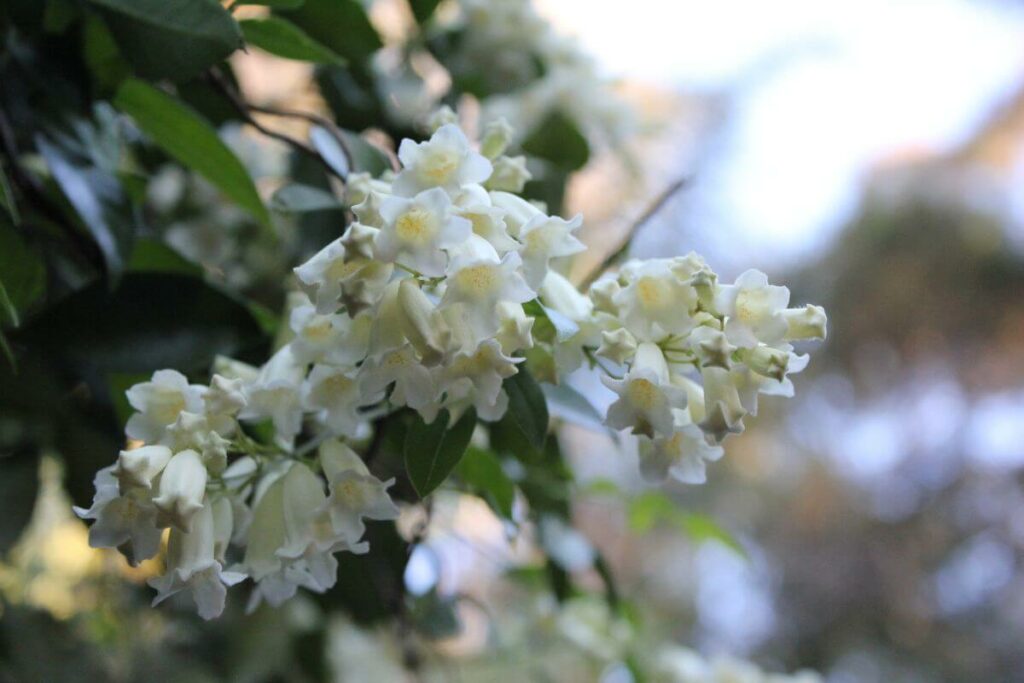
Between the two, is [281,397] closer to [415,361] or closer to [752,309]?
[415,361]

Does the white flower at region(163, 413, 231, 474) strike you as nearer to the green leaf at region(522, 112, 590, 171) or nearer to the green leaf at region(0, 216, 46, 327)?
the green leaf at region(0, 216, 46, 327)

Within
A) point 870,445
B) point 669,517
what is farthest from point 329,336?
point 870,445

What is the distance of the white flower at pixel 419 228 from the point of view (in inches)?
11.3

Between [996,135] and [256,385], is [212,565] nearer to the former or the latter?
[256,385]

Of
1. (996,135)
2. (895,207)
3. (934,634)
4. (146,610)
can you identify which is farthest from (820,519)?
(146,610)

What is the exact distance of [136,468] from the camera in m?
0.30

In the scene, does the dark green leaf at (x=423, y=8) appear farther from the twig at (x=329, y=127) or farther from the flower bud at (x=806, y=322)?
the flower bud at (x=806, y=322)

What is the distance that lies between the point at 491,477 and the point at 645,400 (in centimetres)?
14

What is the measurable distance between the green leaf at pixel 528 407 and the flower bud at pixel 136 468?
13cm

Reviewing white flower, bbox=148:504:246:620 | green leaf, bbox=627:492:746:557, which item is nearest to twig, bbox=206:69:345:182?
white flower, bbox=148:504:246:620

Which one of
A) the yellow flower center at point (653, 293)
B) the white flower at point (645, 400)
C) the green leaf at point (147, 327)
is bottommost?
the green leaf at point (147, 327)

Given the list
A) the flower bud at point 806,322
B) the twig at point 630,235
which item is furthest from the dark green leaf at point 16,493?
the flower bud at point 806,322

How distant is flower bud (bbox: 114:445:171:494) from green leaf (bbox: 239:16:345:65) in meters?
0.23

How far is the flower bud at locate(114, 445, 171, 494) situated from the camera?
0.99 ft
